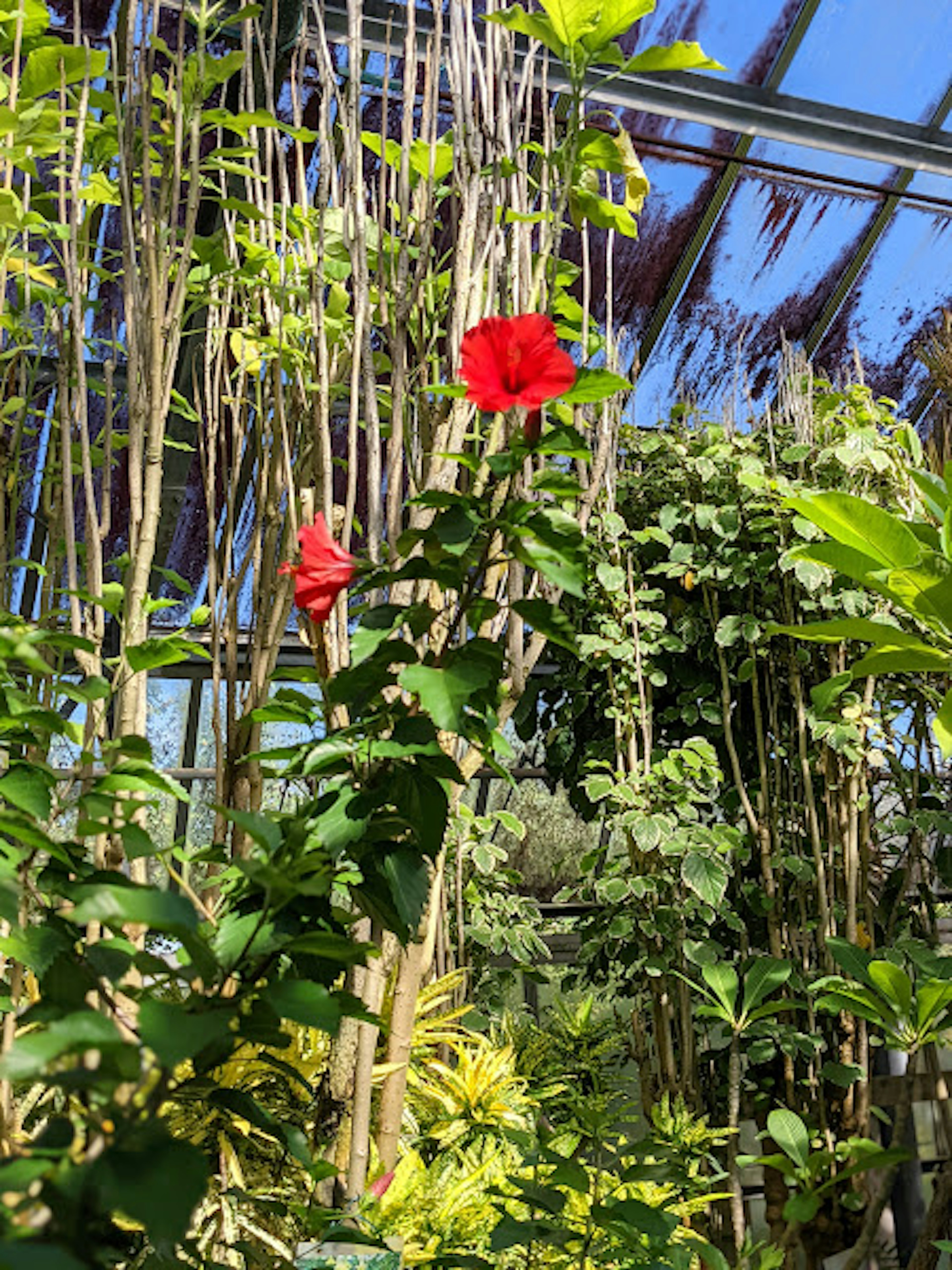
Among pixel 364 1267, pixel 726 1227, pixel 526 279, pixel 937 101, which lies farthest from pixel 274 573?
pixel 937 101

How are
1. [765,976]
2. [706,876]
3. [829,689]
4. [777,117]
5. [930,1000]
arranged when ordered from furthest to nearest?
[777,117], [706,876], [765,976], [829,689], [930,1000]

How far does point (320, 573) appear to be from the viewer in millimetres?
1069

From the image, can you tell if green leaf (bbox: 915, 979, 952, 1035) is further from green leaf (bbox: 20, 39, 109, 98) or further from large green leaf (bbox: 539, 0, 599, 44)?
green leaf (bbox: 20, 39, 109, 98)

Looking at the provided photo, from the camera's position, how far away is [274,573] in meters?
1.80

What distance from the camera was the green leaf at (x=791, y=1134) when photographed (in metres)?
1.34

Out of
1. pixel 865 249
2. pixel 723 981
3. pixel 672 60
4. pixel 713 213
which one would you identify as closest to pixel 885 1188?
pixel 672 60

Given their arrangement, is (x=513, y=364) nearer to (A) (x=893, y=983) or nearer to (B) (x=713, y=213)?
(A) (x=893, y=983)

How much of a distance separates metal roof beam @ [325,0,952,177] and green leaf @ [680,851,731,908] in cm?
250

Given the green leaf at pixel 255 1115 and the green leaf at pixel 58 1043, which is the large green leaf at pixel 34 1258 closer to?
the green leaf at pixel 58 1043

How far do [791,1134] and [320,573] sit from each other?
2.61 ft

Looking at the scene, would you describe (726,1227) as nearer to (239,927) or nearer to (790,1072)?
(790,1072)

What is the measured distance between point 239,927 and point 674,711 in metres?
3.07

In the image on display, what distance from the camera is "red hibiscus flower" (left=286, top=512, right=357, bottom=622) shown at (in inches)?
41.7

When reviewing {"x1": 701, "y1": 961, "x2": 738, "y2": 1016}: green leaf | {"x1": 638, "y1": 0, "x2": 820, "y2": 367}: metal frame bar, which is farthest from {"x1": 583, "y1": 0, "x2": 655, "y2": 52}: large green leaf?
{"x1": 638, "y1": 0, "x2": 820, "y2": 367}: metal frame bar
